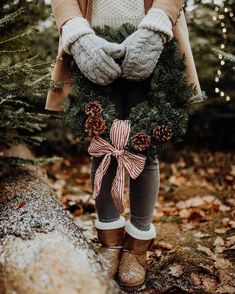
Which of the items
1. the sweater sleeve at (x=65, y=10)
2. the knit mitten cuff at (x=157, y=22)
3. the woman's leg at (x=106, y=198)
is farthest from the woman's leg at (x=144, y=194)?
the sweater sleeve at (x=65, y=10)

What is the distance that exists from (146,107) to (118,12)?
1.64 ft

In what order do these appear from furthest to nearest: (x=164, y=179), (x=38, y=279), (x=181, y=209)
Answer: (x=164, y=179) → (x=181, y=209) → (x=38, y=279)

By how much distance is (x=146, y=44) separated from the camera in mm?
1938

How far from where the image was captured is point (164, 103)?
2.09 metres

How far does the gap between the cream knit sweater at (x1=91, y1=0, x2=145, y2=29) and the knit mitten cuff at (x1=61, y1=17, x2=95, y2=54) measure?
139mm

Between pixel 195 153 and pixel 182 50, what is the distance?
116 inches

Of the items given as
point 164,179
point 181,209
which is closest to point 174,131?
point 181,209

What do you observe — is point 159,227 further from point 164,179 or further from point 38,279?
point 38,279

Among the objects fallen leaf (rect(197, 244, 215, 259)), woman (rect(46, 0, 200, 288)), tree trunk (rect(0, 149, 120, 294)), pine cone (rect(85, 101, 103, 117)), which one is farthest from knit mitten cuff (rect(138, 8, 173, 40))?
fallen leaf (rect(197, 244, 215, 259))

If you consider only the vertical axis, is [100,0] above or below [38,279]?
above

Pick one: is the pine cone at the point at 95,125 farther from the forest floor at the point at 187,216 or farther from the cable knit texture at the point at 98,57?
the forest floor at the point at 187,216

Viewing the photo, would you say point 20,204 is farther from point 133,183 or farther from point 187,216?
point 187,216

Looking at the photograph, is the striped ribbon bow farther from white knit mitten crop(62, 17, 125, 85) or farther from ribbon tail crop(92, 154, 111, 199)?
white knit mitten crop(62, 17, 125, 85)

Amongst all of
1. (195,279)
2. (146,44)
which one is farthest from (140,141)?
(195,279)
